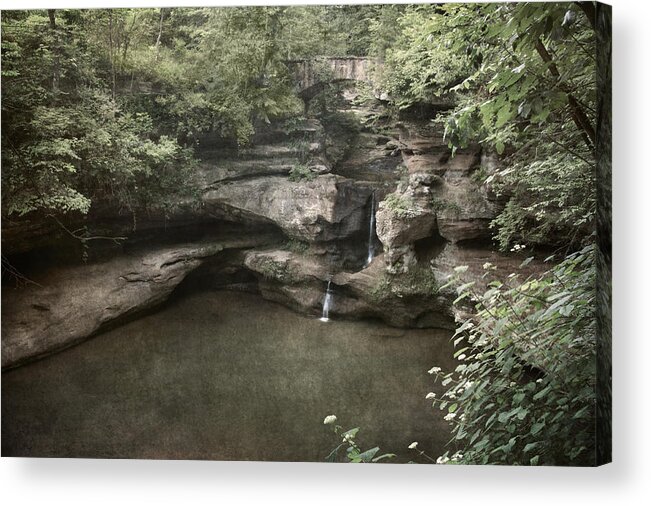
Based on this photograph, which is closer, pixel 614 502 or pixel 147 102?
pixel 614 502

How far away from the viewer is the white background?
3707mm

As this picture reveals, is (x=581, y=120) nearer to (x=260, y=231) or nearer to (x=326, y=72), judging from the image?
(x=326, y=72)

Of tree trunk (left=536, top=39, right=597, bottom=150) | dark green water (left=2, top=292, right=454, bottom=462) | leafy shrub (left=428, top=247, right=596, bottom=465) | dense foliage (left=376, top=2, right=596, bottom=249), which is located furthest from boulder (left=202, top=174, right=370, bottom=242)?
tree trunk (left=536, top=39, right=597, bottom=150)

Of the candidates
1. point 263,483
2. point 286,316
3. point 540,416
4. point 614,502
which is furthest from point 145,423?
point 614,502

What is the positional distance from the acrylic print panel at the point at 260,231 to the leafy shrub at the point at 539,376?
0.16 feet

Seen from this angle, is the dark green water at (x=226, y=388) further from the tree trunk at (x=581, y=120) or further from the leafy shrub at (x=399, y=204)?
the tree trunk at (x=581, y=120)

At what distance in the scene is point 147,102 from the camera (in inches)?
159

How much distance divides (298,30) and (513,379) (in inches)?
87.2

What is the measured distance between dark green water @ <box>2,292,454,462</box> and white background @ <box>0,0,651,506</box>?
0.56 ft

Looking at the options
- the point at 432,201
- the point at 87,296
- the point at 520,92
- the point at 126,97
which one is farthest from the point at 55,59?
the point at 520,92

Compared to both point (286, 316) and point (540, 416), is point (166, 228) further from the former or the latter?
point (540, 416)

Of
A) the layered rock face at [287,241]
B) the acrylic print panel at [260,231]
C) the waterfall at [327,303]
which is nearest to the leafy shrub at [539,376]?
the acrylic print panel at [260,231]

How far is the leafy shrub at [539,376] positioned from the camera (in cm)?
368

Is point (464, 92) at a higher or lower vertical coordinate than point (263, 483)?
higher
